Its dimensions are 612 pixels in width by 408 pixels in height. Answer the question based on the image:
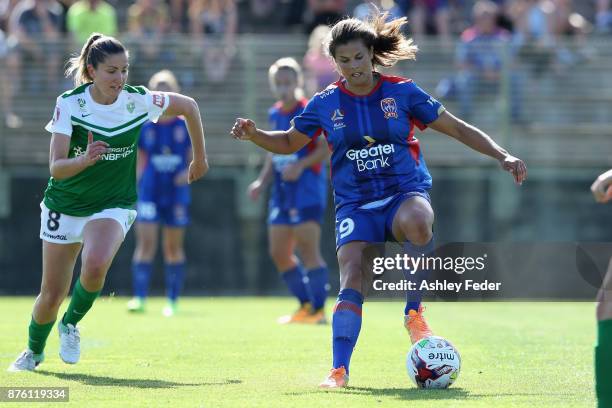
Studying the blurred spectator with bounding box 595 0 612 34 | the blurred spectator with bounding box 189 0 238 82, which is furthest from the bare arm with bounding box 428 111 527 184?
the blurred spectator with bounding box 595 0 612 34

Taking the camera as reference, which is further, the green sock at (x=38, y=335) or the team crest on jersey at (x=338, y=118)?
the green sock at (x=38, y=335)

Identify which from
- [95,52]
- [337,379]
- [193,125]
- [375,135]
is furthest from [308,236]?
[337,379]

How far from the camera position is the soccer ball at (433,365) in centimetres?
692

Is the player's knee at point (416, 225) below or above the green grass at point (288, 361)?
above

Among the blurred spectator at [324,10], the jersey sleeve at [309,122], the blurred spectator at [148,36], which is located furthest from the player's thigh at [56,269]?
the blurred spectator at [324,10]

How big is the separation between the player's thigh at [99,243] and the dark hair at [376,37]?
184cm

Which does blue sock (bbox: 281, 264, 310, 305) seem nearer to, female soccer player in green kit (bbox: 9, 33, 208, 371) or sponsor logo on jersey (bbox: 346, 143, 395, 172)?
female soccer player in green kit (bbox: 9, 33, 208, 371)

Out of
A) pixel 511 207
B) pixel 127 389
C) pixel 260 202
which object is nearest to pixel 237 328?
pixel 127 389

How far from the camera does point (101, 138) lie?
7.88 meters

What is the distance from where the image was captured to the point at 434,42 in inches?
658

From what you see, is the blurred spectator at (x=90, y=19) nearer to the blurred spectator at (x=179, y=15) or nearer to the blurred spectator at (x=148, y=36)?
the blurred spectator at (x=148, y=36)

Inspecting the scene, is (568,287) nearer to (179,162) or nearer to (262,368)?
(179,162)

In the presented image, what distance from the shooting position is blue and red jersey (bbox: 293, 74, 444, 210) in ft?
24.1

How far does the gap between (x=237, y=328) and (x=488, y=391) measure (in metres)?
4.68
